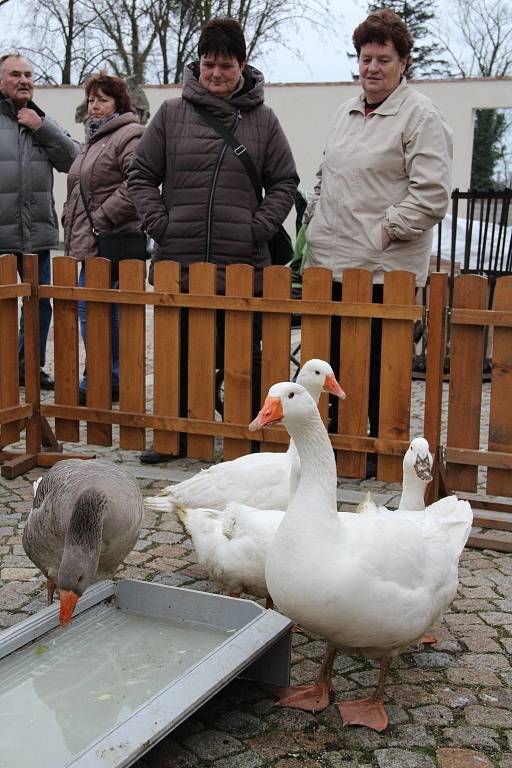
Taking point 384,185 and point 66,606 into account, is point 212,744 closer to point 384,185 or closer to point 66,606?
point 66,606

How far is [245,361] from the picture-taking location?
19.2ft

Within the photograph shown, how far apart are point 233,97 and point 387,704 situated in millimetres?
4012

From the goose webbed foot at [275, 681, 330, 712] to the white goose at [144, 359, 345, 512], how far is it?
3.48ft

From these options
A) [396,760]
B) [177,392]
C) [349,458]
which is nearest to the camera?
[396,760]

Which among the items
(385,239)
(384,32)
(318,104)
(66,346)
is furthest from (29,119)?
(318,104)

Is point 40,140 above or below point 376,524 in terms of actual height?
above

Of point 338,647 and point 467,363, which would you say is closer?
point 338,647

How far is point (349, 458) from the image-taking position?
5.64 meters

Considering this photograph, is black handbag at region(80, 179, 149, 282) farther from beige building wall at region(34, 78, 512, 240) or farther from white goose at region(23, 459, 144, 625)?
beige building wall at region(34, 78, 512, 240)

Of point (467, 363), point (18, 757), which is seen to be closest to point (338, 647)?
point (18, 757)

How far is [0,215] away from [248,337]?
3086 millimetres

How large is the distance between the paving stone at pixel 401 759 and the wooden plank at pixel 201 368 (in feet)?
10.6

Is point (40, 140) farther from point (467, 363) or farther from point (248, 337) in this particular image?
point (467, 363)

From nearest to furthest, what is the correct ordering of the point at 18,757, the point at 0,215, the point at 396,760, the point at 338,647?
the point at 18,757
the point at 396,760
the point at 338,647
the point at 0,215
